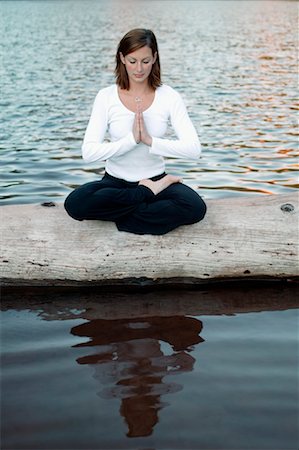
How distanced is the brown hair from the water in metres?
3.30

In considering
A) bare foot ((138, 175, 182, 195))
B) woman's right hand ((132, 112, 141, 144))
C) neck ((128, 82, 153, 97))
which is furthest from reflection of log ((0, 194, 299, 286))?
neck ((128, 82, 153, 97))

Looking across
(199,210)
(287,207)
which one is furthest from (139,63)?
(287,207)

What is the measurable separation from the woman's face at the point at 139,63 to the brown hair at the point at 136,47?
0.10ft

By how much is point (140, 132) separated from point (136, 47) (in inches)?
24.7

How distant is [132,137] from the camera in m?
5.82

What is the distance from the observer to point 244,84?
21141 millimetres

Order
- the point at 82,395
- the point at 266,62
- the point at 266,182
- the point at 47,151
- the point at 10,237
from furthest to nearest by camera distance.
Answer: the point at 266,62 < the point at 47,151 < the point at 266,182 < the point at 10,237 < the point at 82,395

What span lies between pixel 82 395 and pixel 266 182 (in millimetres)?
6191

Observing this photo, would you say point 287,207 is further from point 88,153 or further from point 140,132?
point 88,153

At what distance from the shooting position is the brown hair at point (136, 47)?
18.8 ft

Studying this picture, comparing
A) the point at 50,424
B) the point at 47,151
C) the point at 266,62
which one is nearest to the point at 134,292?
the point at 50,424

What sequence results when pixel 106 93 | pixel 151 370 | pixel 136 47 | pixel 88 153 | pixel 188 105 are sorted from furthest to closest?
pixel 188 105, pixel 106 93, pixel 88 153, pixel 136 47, pixel 151 370

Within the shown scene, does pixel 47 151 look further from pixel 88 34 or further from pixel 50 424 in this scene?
pixel 88 34

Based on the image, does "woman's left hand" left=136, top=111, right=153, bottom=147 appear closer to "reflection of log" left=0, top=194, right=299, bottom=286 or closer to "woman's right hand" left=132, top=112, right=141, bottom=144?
"woman's right hand" left=132, top=112, right=141, bottom=144
